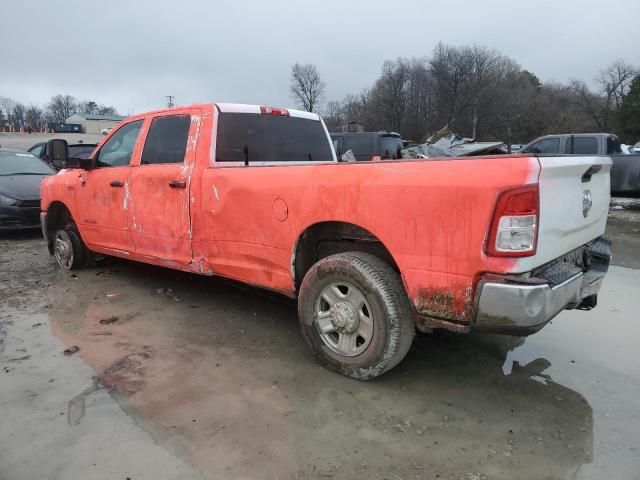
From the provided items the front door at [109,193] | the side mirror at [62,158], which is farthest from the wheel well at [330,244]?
the side mirror at [62,158]

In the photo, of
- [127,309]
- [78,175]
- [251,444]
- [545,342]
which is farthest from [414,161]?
[78,175]

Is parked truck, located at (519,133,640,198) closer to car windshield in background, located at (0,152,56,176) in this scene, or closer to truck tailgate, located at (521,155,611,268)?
truck tailgate, located at (521,155,611,268)

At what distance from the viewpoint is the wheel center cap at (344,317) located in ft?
10.3

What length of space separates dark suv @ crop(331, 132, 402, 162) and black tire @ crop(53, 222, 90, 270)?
898cm

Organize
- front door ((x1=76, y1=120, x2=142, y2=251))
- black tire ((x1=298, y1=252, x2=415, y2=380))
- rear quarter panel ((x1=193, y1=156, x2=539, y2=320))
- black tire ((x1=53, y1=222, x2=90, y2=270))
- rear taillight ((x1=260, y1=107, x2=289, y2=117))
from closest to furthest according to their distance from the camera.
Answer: rear quarter panel ((x1=193, y1=156, x2=539, y2=320)) < black tire ((x1=298, y1=252, x2=415, y2=380)) < rear taillight ((x1=260, y1=107, x2=289, y2=117)) < front door ((x1=76, y1=120, x2=142, y2=251)) < black tire ((x1=53, y1=222, x2=90, y2=270))

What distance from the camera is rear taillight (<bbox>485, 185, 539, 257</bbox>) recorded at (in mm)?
2439

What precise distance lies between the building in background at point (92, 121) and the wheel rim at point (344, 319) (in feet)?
296

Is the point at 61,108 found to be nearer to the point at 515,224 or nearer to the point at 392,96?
the point at 392,96

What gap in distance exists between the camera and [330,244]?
3516 mm

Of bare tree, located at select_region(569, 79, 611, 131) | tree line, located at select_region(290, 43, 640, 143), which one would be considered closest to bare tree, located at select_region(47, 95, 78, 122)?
tree line, located at select_region(290, 43, 640, 143)

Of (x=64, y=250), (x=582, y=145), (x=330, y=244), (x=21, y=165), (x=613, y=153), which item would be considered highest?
(x=582, y=145)

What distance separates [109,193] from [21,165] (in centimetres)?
544

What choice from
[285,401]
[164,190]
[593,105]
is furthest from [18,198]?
[593,105]

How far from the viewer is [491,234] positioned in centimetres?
250
